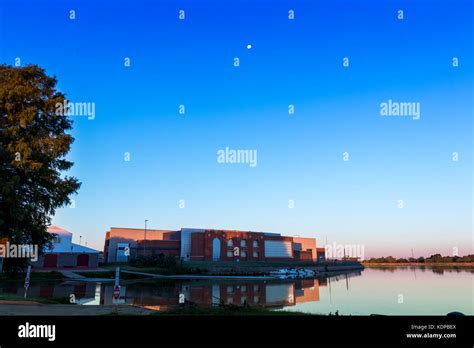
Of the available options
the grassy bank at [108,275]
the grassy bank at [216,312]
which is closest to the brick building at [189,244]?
the grassy bank at [108,275]

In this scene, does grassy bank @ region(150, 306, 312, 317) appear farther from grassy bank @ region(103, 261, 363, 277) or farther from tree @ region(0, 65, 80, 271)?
grassy bank @ region(103, 261, 363, 277)

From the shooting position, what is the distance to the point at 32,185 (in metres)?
23.2

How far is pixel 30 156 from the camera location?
2259 cm

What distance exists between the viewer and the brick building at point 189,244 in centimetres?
8606

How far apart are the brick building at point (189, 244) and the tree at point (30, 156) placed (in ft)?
205

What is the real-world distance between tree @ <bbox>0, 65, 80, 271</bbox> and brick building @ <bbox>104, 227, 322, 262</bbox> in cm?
6261

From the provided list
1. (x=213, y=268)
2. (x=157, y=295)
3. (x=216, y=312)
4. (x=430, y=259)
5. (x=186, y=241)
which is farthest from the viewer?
(x=430, y=259)

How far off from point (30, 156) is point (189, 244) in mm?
Answer: 70537

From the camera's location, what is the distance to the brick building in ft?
282

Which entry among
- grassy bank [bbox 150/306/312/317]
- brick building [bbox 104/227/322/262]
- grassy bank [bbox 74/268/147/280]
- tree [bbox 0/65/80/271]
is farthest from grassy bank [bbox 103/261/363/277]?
grassy bank [bbox 150/306/312/317]

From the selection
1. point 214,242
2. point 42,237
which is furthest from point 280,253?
point 42,237

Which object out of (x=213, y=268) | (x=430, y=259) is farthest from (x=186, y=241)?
(x=430, y=259)

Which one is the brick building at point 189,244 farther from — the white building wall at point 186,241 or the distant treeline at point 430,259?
the distant treeline at point 430,259

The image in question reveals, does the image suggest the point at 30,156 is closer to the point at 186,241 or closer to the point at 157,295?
the point at 157,295
